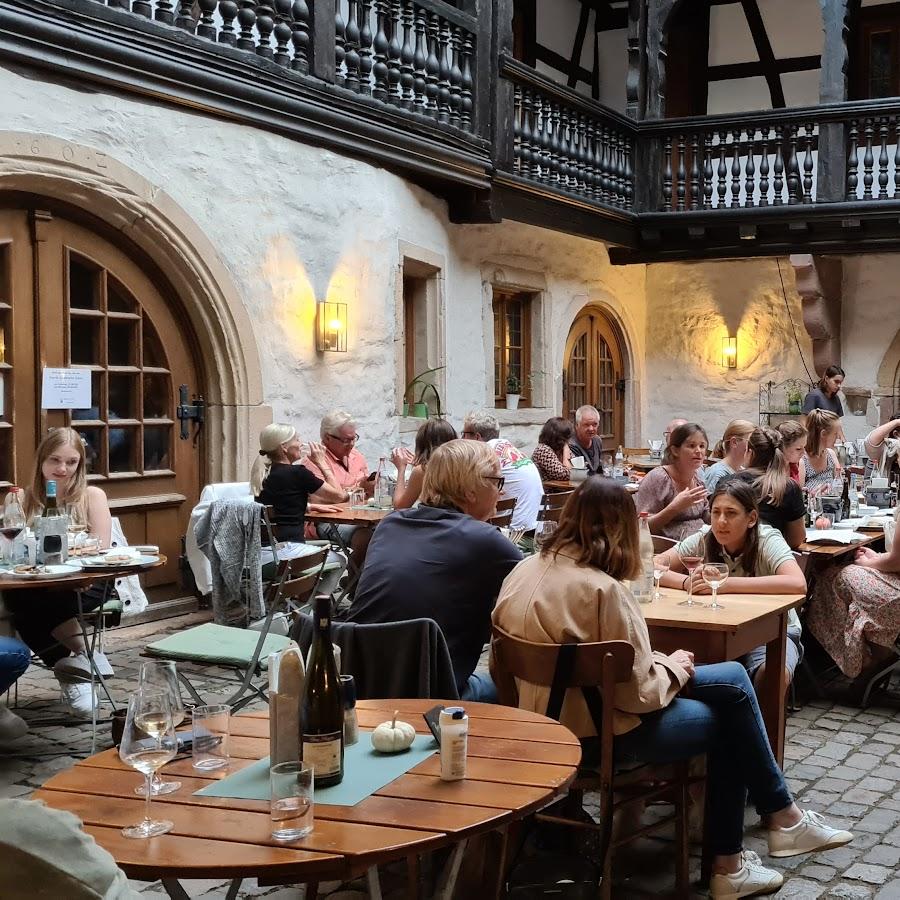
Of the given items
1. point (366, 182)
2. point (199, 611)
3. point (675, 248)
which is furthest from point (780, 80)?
point (199, 611)

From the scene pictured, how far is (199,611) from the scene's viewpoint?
299 inches

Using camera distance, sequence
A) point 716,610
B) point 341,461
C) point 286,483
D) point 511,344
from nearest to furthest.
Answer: point 716,610
point 286,483
point 341,461
point 511,344

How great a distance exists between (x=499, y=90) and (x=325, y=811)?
8.62 m

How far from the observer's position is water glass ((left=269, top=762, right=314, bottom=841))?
6.42 feet

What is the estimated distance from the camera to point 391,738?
235 cm

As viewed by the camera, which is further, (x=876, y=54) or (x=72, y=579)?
(x=876, y=54)

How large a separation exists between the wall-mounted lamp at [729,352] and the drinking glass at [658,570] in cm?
937

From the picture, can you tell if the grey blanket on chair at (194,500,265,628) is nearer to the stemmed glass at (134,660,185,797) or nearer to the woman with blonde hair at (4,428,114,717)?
the woman with blonde hair at (4,428,114,717)

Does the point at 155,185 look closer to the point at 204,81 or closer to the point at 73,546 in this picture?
the point at 204,81

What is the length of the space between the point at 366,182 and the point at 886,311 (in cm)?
695

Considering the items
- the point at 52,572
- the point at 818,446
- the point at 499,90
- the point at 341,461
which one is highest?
the point at 499,90

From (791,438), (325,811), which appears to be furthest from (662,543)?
(325,811)

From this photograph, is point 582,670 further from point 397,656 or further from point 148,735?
point 148,735

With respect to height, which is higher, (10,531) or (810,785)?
(10,531)
